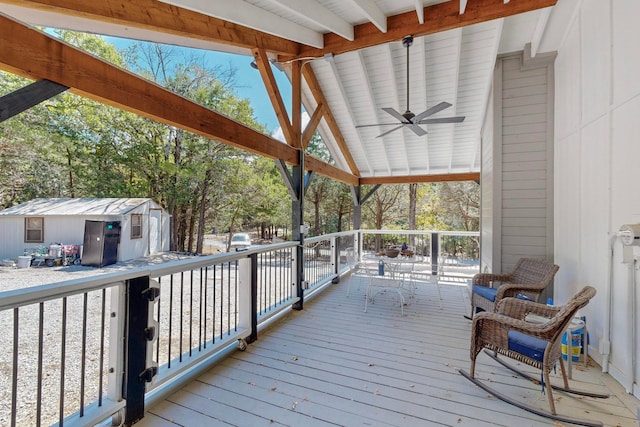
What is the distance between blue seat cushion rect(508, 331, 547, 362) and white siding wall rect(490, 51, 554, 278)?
2.18 metres

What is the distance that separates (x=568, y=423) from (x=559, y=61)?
13.3ft

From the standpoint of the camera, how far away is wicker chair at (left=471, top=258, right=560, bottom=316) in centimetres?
323

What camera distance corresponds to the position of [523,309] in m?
2.60

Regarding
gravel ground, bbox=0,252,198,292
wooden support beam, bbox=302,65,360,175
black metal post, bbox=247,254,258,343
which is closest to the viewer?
black metal post, bbox=247,254,258,343

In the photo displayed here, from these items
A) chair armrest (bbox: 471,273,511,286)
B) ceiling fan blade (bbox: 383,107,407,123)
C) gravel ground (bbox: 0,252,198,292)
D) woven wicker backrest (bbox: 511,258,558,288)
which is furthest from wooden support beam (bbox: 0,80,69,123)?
gravel ground (bbox: 0,252,198,292)

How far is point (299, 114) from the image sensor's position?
4.45 metres

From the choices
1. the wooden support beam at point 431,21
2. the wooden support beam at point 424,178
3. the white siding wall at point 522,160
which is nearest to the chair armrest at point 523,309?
the white siding wall at point 522,160

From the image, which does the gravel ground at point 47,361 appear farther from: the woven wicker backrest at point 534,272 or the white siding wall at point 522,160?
the white siding wall at point 522,160

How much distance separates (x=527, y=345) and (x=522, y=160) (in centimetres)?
288

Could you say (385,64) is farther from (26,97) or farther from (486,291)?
(26,97)

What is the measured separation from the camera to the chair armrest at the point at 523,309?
253 centimetres

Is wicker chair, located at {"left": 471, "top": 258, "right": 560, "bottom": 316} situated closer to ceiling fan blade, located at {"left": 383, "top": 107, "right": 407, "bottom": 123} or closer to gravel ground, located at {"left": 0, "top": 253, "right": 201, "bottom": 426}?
ceiling fan blade, located at {"left": 383, "top": 107, "right": 407, "bottom": 123}

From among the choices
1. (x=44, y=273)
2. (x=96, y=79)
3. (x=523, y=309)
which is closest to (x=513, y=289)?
(x=523, y=309)

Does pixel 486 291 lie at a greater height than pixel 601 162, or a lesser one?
lesser
